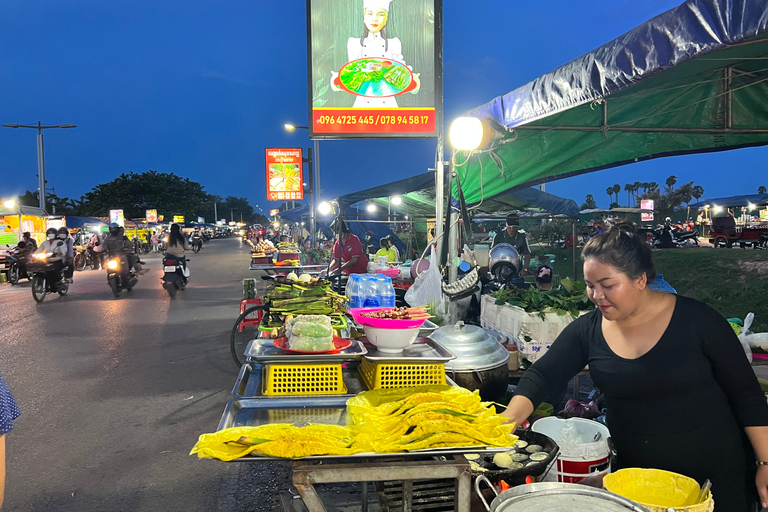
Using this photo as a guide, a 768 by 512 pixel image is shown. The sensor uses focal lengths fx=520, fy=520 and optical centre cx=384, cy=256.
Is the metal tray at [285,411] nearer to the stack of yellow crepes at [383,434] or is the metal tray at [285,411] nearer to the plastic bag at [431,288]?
the stack of yellow crepes at [383,434]

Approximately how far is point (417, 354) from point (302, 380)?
623mm

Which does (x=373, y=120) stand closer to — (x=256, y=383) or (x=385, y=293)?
(x=385, y=293)

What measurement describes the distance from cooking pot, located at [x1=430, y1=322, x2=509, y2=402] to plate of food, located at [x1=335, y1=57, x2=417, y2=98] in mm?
3265

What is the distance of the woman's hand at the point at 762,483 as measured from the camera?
212cm

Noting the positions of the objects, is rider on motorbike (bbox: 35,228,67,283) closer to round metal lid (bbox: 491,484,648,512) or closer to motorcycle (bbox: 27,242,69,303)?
motorcycle (bbox: 27,242,69,303)

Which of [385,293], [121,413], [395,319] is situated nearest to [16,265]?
[121,413]

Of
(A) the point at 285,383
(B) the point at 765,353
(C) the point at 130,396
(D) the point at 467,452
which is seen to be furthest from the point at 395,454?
(C) the point at 130,396

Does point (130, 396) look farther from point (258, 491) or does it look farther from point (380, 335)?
point (380, 335)

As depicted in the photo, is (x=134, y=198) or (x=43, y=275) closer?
(x=43, y=275)

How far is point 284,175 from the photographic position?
901 inches

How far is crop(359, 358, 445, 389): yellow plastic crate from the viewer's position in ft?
8.68

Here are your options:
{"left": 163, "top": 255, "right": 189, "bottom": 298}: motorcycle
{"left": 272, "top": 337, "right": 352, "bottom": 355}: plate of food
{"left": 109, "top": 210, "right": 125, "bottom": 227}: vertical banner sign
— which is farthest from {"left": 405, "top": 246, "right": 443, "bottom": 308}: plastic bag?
{"left": 109, "top": 210, "right": 125, "bottom": 227}: vertical banner sign

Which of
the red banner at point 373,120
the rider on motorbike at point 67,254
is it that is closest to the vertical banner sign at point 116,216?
the rider on motorbike at point 67,254

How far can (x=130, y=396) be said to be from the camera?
5820 millimetres
